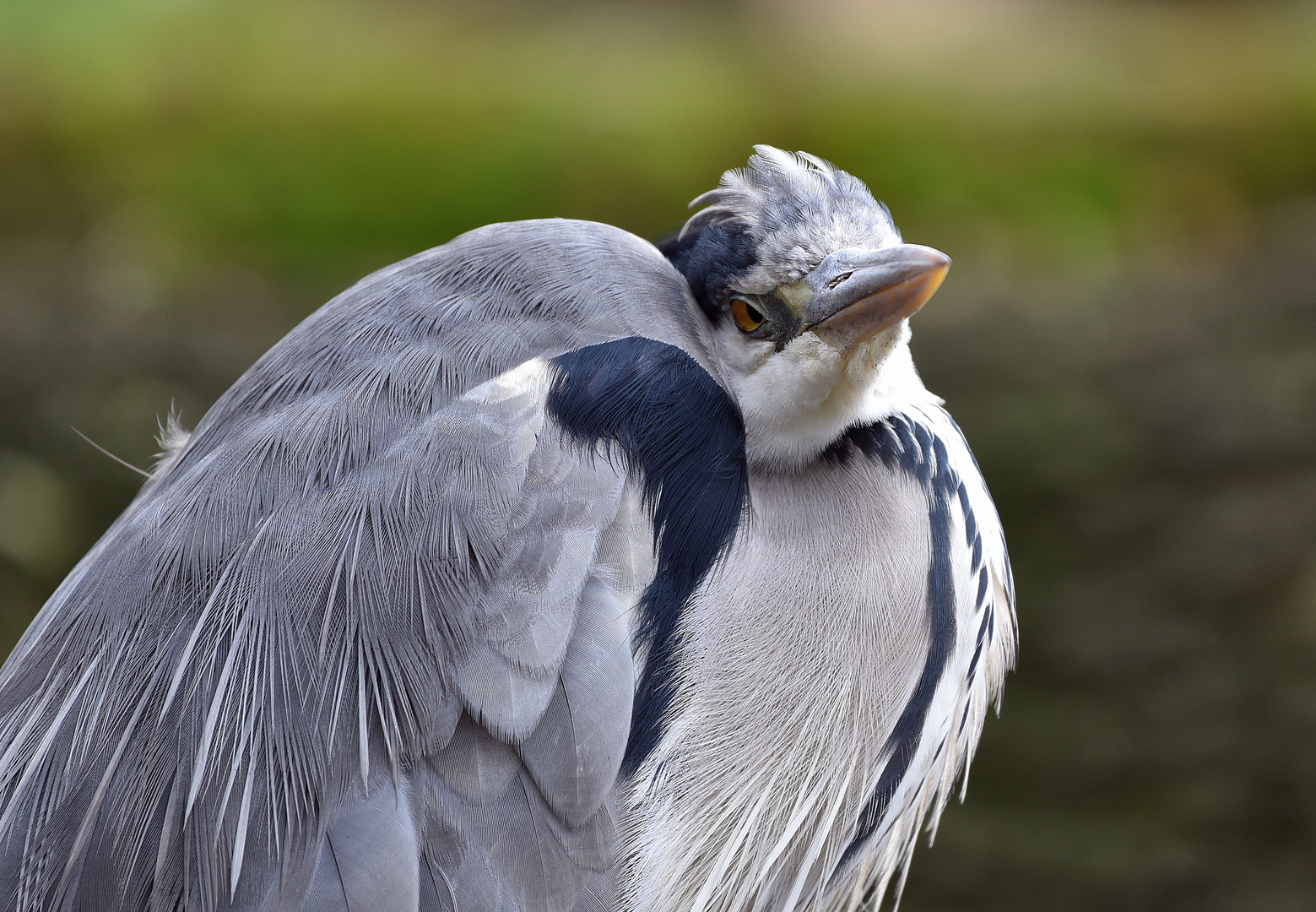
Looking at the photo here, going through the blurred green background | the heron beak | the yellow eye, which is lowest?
the blurred green background

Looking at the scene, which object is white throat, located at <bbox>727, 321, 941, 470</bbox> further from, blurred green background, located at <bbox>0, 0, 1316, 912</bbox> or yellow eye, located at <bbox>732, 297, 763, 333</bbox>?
blurred green background, located at <bbox>0, 0, 1316, 912</bbox>

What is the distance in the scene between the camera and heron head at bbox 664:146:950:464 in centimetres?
155

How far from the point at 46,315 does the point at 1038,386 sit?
3148 mm

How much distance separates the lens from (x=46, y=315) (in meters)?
3.67

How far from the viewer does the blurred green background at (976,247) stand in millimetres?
3312

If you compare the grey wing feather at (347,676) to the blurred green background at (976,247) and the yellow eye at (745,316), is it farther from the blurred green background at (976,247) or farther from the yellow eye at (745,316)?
the blurred green background at (976,247)

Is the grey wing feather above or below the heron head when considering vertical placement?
below

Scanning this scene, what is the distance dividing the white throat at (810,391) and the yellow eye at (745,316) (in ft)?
0.13

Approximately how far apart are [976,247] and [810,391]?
8.85 ft

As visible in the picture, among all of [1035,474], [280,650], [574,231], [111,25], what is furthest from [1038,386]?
[111,25]

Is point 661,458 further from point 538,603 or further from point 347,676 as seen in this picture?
point 347,676

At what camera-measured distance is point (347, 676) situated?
53.6 inches

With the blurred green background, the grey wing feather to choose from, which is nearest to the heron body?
the grey wing feather

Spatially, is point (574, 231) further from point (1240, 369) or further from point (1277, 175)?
point (1277, 175)
